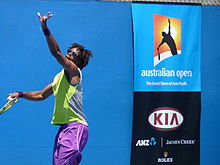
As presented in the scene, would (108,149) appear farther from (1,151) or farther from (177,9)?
(177,9)

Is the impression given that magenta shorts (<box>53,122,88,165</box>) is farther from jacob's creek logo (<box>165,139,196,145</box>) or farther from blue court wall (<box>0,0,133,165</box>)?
jacob's creek logo (<box>165,139,196,145</box>)

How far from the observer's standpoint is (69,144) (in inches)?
154

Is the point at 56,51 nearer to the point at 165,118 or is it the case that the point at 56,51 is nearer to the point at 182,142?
the point at 165,118

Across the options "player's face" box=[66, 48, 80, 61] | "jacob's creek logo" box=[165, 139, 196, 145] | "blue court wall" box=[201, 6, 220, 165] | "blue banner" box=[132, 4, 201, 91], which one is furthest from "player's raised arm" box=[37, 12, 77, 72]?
"blue court wall" box=[201, 6, 220, 165]

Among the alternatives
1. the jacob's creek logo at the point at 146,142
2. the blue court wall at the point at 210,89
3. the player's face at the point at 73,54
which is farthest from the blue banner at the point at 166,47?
the player's face at the point at 73,54

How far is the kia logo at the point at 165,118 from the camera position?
6.18m

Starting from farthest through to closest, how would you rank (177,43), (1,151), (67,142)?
(177,43) → (1,151) → (67,142)

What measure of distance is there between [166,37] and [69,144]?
9.30ft

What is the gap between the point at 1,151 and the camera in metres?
5.83

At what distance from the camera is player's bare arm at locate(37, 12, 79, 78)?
11.8 feet

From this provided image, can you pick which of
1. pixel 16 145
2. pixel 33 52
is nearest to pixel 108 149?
pixel 16 145

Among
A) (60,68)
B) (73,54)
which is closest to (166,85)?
(60,68)

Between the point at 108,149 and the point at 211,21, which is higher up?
the point at 211,21

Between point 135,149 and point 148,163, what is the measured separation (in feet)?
0.95
